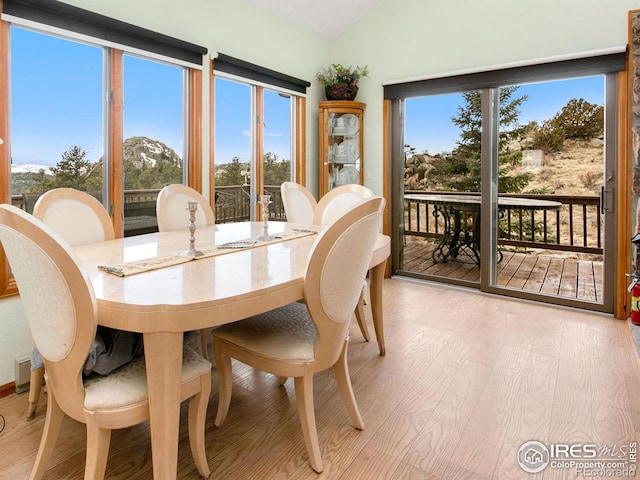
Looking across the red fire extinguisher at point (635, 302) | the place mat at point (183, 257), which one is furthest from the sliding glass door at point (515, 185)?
the place mat at point (183, 257)

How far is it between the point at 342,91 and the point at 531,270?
2727 mm

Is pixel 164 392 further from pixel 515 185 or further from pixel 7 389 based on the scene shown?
pixel 515 185

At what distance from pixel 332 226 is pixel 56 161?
2.09 meters

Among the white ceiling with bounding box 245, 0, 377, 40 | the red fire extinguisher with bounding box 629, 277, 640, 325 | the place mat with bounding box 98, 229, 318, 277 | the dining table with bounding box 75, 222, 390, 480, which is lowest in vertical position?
the red fire extinguisher with bounding box 629, 277, 640, 325

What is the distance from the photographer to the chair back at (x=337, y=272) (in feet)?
4.87

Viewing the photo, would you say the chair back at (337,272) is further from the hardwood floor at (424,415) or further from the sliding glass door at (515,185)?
the sliding glass door at (515,185)

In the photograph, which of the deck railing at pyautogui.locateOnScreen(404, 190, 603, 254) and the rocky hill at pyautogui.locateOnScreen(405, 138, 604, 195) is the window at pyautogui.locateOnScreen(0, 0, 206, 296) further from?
the rocky hill at pyautogui.locateOnScreen(405, 138, 604, 195)

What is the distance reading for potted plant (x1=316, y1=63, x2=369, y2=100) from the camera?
4.48 metres

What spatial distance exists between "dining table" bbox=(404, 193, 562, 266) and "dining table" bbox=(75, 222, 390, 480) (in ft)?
8.74

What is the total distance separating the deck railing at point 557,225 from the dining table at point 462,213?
0.03 metres

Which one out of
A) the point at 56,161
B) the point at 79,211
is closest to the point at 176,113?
the point at 56,161

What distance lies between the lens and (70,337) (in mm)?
1206

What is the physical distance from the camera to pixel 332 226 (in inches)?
58.0

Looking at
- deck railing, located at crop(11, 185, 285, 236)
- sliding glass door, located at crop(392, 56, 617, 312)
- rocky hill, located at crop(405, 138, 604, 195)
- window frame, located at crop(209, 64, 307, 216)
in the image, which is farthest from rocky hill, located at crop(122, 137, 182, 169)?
rocky hill, located at crop(405, 138, 604, 195)
